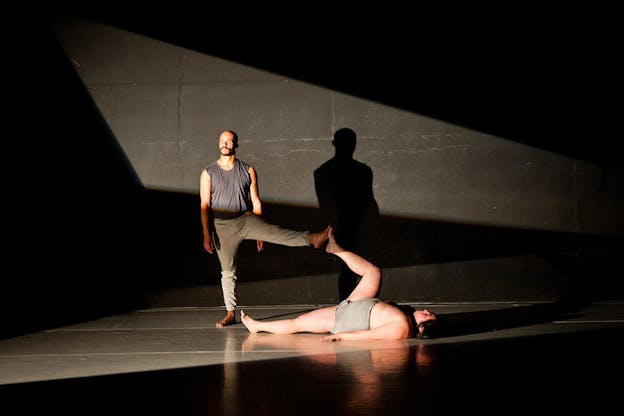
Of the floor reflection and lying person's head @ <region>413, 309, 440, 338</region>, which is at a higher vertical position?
lying person's head @ <region>413, 309, 440, 338</region>

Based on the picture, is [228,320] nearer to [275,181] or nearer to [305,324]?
[305,324]

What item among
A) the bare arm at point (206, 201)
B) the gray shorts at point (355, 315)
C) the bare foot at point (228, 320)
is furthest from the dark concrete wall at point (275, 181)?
the gray shorts at point (355, 315)

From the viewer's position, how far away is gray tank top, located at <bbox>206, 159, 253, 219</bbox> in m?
5.36

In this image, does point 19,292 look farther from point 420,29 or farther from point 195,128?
point 420,29

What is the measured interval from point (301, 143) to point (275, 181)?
0.45 metres

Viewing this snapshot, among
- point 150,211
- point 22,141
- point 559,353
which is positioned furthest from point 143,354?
point 22,141

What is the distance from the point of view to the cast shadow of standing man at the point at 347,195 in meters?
6.80

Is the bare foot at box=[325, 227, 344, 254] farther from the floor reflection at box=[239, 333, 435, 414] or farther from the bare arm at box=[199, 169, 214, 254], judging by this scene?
the bare arm at box=[199, 169, 214, 254]

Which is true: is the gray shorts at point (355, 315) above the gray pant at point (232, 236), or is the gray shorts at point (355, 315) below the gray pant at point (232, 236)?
below

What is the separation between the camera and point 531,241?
6.68m

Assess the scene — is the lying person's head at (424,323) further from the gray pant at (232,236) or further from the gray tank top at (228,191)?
the gray tank top at (228,191)

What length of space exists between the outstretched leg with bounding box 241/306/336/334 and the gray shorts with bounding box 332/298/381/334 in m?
0.17

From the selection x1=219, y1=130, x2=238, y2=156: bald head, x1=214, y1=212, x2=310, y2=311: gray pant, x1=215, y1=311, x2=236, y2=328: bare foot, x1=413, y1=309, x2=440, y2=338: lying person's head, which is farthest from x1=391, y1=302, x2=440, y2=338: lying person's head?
x1=219, y1=130, x2=238, y2=156: bald head

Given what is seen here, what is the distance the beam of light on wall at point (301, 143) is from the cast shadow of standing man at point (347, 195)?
0.07m
